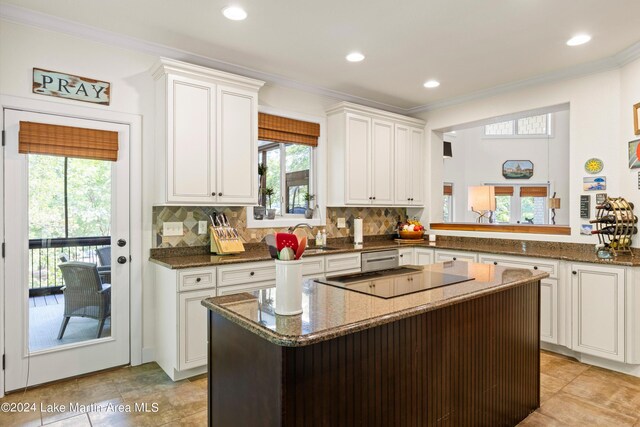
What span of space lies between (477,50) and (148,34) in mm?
2758

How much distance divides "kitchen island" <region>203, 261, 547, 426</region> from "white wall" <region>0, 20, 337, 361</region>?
1.78 meters

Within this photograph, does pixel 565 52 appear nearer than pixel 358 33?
No

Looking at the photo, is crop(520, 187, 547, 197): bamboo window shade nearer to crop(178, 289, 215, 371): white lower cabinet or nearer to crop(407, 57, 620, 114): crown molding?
crop(407, 57, 620, 114): crown molding

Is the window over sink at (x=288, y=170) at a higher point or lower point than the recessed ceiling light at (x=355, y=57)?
lower

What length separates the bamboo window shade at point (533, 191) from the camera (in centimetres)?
952

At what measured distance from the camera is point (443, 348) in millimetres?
1849

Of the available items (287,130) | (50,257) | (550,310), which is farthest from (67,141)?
(550,310)

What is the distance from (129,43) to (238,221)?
5.89ft

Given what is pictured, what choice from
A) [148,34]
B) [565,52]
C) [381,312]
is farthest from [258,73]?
[381,312]

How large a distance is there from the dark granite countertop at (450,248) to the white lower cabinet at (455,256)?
0.18ft

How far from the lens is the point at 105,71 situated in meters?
3.07

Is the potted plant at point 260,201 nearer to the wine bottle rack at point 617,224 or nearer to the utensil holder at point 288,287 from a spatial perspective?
the utensil holder at point 288,287

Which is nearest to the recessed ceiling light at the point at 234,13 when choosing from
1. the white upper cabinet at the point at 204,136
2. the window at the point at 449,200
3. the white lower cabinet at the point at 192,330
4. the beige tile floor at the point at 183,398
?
the white upper cabinet at the point at 204,136

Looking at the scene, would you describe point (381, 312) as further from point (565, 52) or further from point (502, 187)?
point (502, 187)
